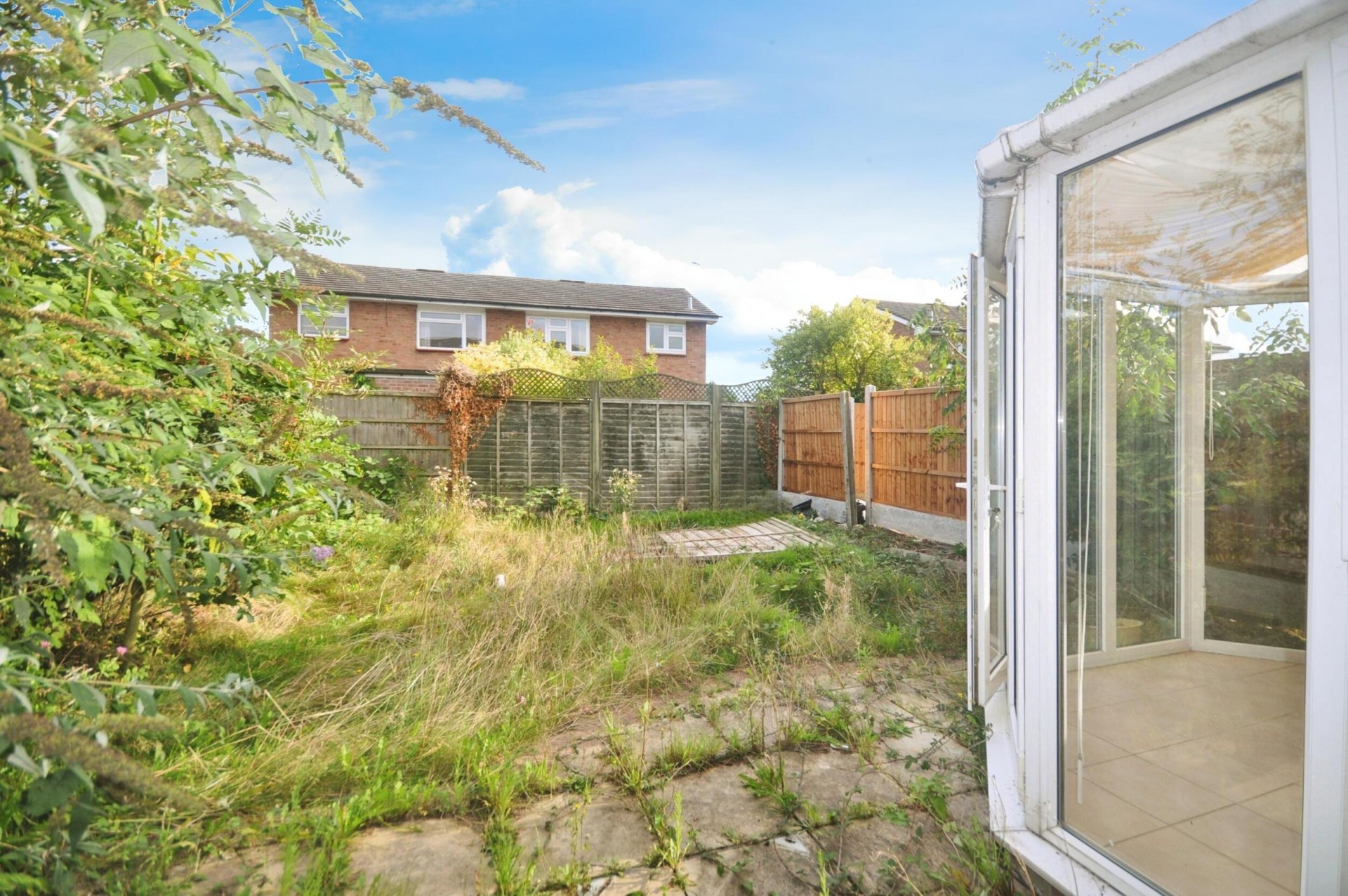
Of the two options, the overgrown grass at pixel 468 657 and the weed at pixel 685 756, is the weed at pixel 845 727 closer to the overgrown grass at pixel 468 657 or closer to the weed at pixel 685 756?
the overgrown grass at pixel 468 657

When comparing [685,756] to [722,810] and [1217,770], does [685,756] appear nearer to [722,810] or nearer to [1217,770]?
[722,810]

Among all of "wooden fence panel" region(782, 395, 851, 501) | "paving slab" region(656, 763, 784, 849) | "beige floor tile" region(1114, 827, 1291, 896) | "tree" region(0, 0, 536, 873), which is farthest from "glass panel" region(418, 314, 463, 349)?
"beige floor tile" region(1114, 827, 1291, 896)

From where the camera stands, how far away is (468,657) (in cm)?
337

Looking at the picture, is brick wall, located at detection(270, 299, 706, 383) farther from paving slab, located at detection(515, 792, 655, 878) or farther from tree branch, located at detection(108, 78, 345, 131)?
tree branch, located at detection(108, 78, 345, 131)

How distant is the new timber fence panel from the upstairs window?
9491mm

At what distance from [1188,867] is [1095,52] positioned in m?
6.06

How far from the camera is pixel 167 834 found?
201cm

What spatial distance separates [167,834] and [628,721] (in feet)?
5.67

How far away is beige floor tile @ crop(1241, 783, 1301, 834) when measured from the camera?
1.93m

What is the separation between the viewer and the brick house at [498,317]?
1767 centimetres

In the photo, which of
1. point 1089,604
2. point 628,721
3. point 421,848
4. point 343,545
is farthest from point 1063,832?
point 343,545

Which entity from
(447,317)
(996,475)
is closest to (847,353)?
(447,317)

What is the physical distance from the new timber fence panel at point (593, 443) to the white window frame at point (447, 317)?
909 centimetres

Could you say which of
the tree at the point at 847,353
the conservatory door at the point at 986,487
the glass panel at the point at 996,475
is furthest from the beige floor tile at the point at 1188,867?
the tree at the point at 847,353
